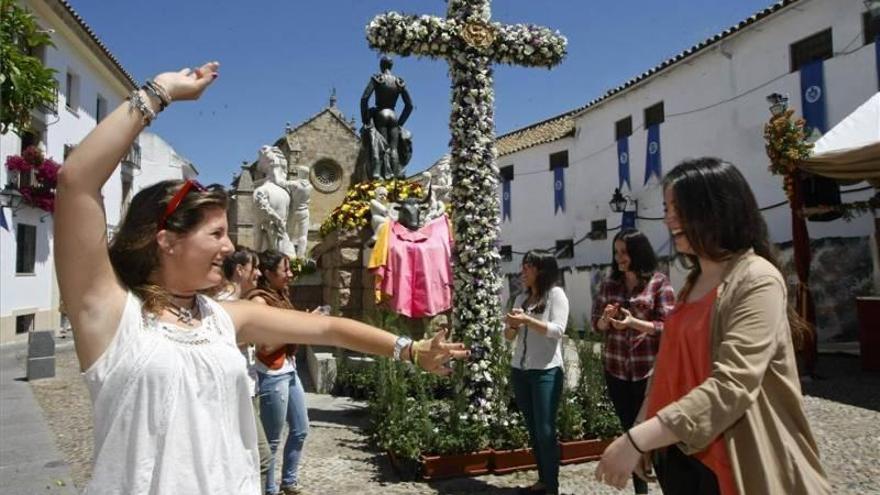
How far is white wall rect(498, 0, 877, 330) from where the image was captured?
12.7m

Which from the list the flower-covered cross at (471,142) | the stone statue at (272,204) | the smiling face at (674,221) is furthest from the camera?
the stone statue at (272,204)

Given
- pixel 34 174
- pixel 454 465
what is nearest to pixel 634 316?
pixel 454 465

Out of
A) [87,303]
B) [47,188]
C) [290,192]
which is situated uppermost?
[47,188]

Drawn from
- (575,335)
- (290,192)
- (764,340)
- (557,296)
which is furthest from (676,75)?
(764,340)

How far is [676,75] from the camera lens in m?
17.8

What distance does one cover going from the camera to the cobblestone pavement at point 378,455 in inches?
186

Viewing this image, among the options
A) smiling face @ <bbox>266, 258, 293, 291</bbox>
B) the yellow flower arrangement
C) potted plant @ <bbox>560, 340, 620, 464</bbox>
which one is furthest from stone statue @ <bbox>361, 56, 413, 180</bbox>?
smiling face @ <bbox>266, 258, 293, 291</bbox>

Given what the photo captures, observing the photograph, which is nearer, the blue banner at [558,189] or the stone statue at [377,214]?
the stone statue at [377,214]

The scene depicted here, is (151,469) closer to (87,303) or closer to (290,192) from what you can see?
(87,303)

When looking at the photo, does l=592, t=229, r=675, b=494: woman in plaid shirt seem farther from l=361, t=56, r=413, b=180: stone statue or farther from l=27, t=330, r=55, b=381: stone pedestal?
l=27, t=330, r=55, b=381: stone pedestal

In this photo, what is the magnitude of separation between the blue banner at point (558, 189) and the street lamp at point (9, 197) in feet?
55.6

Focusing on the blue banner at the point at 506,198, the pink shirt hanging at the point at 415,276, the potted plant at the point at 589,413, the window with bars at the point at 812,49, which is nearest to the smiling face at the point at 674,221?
the potted plant at the point at 589,413

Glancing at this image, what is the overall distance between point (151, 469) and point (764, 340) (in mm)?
1731

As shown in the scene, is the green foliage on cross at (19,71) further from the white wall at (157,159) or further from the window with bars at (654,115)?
the white wall at (157,159)
